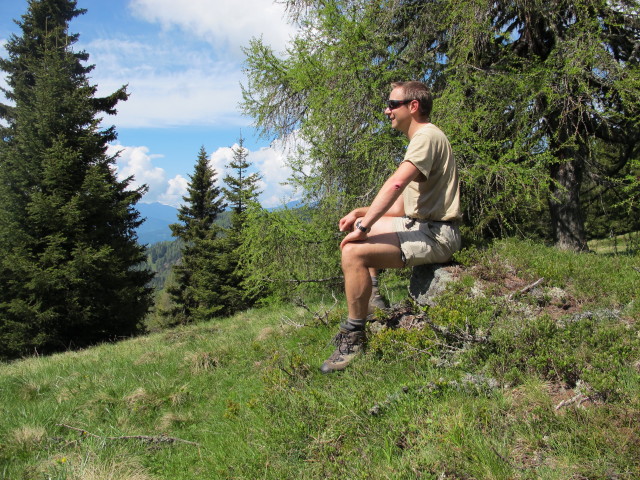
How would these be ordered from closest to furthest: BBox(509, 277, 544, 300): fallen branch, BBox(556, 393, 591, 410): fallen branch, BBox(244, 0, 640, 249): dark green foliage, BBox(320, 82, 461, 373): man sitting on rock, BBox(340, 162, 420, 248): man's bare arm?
BBox(556, 393, 591, 410): fallen branch
BBox(340, 162, 420, 248): man's bare arm
BBox(320, 82, 461, 373): man sitting on rock
BBox(509, 277, 544, 300): fallen branch
BBox(244, 0, 640, 249): dark green foliage

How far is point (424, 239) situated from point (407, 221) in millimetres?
252

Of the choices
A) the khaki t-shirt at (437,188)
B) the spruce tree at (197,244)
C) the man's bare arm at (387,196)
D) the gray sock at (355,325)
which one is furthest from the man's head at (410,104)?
the spruce tree at (197,244)

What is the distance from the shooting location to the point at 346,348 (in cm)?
332

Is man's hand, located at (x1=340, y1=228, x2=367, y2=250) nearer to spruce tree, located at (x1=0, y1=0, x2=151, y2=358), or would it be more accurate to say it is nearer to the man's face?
the man's face

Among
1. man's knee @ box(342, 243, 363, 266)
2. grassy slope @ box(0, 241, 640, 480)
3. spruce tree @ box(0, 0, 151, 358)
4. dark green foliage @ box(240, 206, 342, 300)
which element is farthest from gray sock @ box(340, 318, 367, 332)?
spruce tree @ box(0, 0, 151, 358)

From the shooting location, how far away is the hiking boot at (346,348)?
3.23m

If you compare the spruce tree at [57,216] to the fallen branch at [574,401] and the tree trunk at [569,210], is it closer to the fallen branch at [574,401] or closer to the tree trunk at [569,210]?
the tree trunk at [569,210]

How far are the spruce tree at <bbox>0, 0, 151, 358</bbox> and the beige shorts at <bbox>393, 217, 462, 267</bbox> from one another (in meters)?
16.1

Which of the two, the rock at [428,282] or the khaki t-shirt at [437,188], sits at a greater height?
the khaki t-shirt at [437,188]

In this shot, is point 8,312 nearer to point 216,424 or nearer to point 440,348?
point 216,424

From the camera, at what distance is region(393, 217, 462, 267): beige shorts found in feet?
11.4

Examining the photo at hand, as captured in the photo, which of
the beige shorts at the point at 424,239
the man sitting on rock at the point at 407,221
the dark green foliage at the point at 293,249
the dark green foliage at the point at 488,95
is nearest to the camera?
the man sitting on rock at the point at 407,221

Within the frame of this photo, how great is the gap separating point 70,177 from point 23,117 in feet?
11.9

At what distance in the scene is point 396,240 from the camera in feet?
11.4
